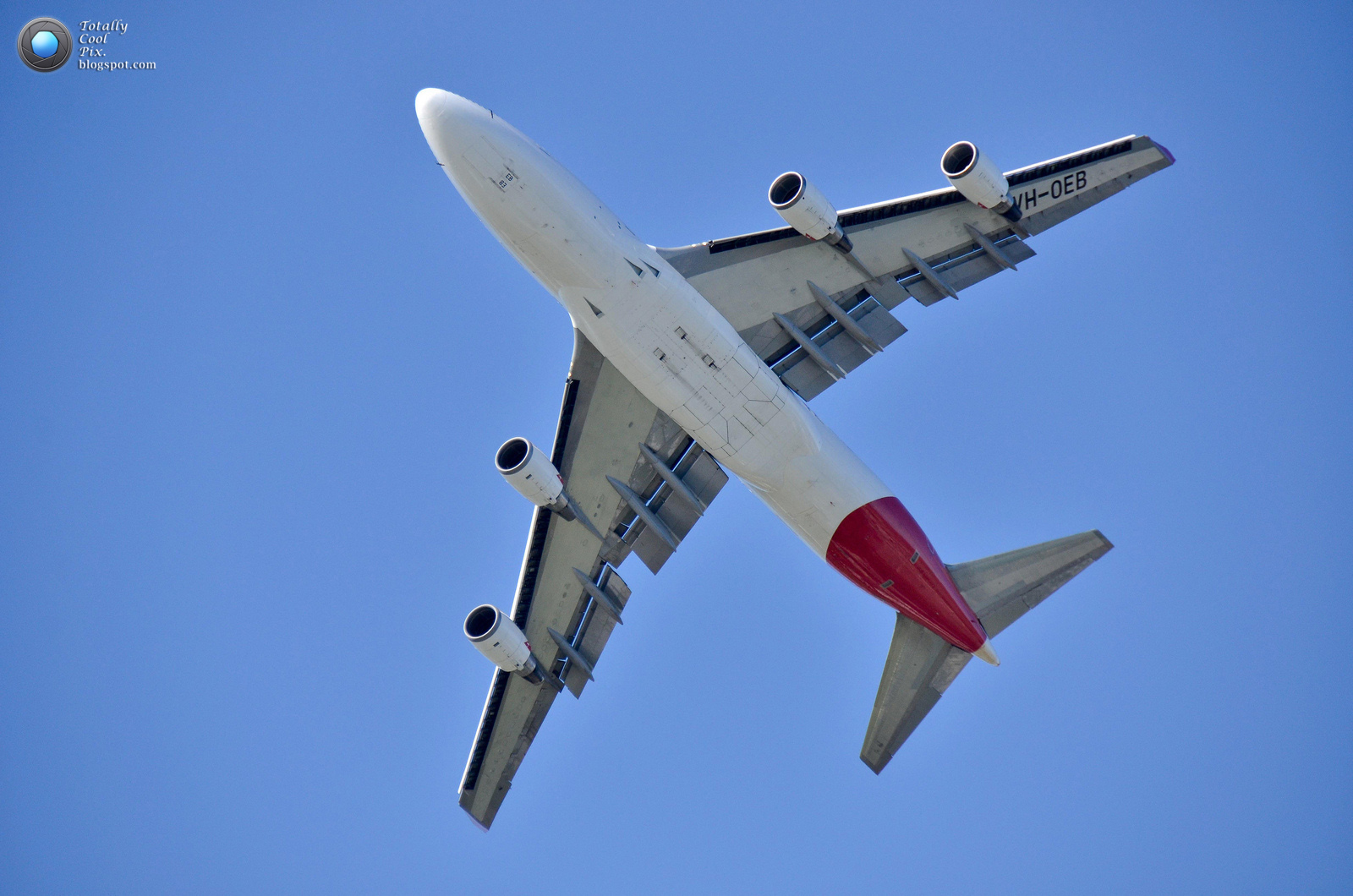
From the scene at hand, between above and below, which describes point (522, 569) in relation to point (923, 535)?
above

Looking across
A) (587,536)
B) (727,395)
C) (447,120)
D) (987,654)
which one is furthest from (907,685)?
(447,120)

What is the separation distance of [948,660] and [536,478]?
1071 cm

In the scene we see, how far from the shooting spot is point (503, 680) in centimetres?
2816

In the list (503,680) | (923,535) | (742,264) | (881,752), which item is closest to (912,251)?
(742,264)

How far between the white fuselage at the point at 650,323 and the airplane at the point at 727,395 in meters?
0.04

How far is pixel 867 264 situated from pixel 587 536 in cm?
1003

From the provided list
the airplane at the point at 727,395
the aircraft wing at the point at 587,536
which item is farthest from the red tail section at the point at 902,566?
the aircraft wing at the point at 587,536

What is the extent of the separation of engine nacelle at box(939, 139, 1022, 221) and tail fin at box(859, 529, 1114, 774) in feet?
26.7

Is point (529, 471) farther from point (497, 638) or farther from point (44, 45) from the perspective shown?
point (44, 45)

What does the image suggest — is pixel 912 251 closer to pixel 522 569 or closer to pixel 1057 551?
pixel 1057 551

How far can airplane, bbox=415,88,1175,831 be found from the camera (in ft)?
72.1

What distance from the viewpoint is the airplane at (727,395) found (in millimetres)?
21984

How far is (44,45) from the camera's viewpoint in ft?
98.7

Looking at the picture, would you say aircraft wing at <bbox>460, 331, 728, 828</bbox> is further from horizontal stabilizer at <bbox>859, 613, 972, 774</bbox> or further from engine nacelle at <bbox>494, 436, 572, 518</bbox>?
horizontal stabilizer at <bbox>859, 613, 972, 774</bbox>
